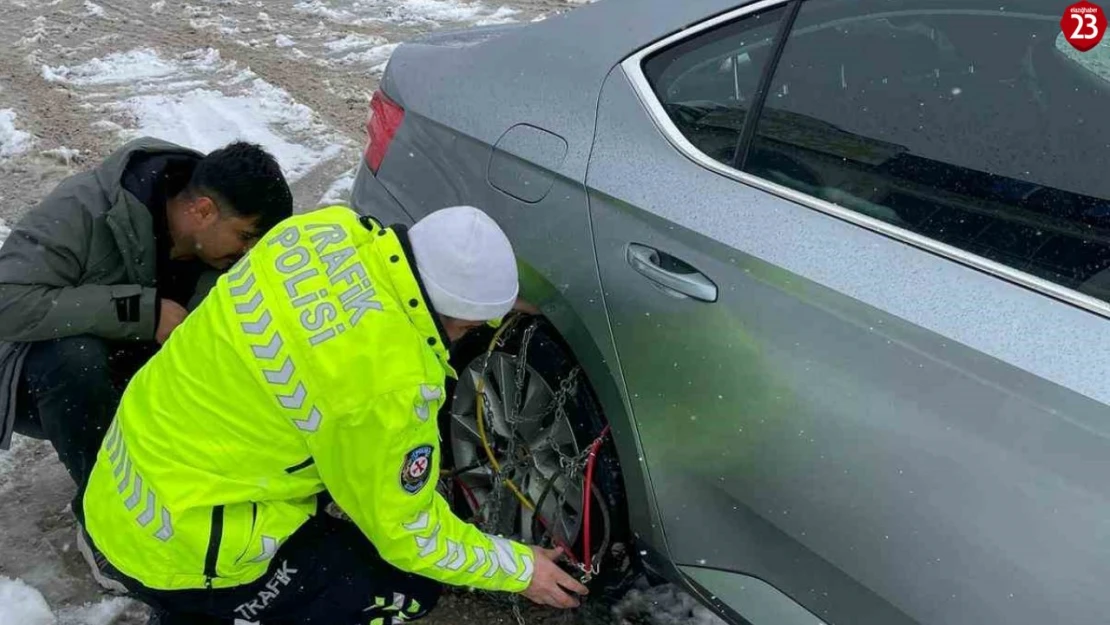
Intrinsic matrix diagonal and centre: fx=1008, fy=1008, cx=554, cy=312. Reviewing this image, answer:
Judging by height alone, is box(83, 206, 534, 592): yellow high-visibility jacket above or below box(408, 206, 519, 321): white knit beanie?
below

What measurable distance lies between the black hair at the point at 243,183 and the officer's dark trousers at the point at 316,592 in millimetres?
699

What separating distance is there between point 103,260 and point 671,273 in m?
1.37

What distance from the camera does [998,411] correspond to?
1.39 metres

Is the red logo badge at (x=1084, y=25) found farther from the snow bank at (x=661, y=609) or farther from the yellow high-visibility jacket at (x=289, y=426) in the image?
the snow bank at (x=661, y=609)

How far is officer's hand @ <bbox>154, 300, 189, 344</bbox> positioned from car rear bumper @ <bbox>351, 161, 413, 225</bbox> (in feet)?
1.72

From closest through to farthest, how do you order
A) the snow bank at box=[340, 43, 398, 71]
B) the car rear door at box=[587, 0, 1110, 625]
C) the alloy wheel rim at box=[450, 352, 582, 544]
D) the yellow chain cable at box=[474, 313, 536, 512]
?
the car rear door at box=[587, 0, 1110, 625] → the alloy wheel rim at box=[450, 352, 582, 544] → the yellow chain cable at box=[474, 313, 536, 512] → the snow bank at box=[340, 43, 398, 71]

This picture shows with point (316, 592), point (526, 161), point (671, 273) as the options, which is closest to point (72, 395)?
point (316, 592)

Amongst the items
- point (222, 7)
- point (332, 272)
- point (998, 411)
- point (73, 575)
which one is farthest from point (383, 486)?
point (222, 7)

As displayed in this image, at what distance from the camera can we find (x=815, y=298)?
5.24 feet

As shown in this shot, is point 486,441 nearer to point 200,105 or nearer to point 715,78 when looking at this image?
point 715,78

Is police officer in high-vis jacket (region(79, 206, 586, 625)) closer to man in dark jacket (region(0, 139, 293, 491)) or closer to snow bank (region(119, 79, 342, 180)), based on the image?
man in dark jacket (region(0, 139, 293, 491))

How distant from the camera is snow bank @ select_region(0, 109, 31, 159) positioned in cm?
482

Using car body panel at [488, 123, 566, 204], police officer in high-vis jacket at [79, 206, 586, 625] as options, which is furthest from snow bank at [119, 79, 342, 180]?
police officer in high-vis jacket at [79, 206, 586, 625]

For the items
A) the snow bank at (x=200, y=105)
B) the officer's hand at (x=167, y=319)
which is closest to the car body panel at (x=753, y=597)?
the officer's hand at (x=167, y=319)
